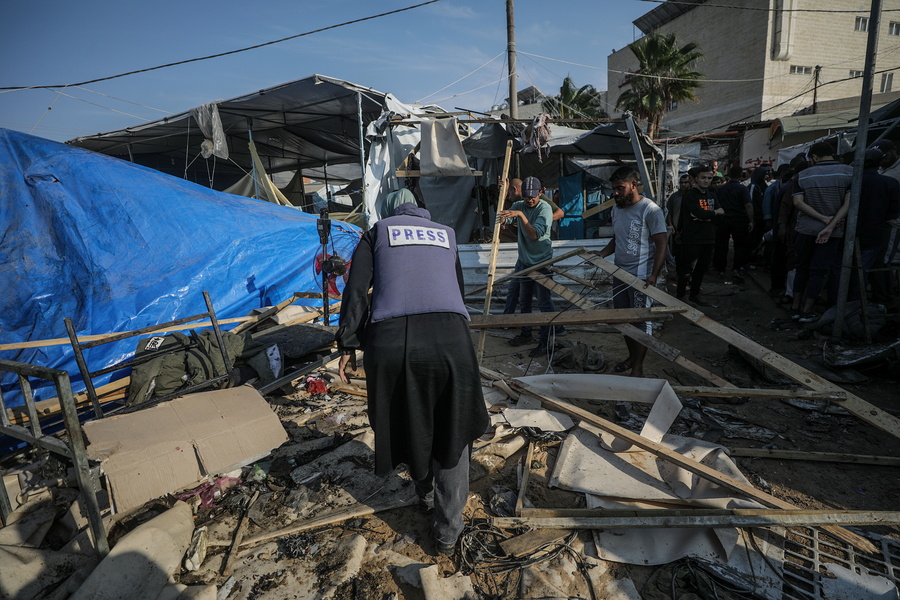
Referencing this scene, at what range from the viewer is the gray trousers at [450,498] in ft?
6.99

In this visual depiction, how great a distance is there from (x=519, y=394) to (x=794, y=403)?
2465mm

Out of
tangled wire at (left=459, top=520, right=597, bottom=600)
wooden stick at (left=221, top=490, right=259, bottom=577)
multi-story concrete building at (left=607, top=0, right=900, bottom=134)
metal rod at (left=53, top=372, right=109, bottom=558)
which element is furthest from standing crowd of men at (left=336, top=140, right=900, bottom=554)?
multi-story concrete building at (left=607, top=0, right=900, bottom=134)

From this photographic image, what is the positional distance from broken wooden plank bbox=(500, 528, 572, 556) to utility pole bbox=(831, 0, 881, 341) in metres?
4.18

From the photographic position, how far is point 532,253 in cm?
510

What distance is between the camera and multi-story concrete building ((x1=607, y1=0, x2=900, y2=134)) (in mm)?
22953

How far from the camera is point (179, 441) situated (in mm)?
2615

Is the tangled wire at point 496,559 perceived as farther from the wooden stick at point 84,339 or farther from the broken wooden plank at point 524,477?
the wooden stick at point 84,339

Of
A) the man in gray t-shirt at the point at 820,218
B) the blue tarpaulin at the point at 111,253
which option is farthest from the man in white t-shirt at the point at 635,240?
the blue tarpaulin at the point at 111,253

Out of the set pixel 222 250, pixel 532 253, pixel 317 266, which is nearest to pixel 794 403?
pixel 532 253

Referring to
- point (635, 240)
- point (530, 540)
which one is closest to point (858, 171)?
point (635, 240)

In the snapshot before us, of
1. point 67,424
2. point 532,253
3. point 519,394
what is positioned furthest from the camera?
point 532,253

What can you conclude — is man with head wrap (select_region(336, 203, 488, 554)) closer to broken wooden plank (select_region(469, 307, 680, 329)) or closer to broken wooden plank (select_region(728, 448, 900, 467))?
broken wooden plank (select_region(469, 307, 680, 329))

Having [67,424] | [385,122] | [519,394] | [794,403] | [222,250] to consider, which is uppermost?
[385,122]

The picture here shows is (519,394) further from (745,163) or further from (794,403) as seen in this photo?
(745,163)
